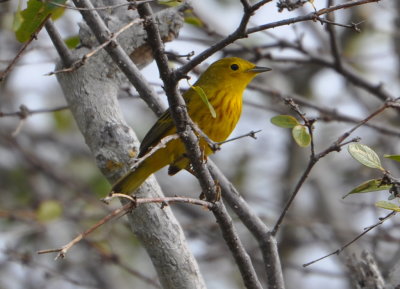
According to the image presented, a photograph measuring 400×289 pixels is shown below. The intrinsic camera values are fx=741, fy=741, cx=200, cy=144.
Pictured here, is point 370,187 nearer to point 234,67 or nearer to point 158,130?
point 158,130

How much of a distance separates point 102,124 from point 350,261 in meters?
1.39

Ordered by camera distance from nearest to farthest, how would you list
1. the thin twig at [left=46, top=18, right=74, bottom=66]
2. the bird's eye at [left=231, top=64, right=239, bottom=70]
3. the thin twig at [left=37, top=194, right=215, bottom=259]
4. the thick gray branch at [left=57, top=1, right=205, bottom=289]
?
the thin twig at [left=37, top=194, right=215, bottom=259]
the thick gray branch at [left=57, top=1, right=205, bottom=289]
the thin twig at [left=46, top=18, right=74, bottom=66]
the bird's eye at [left=231, top=64, right=239, bottom=70]

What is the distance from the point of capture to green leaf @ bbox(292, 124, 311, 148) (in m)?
2.92

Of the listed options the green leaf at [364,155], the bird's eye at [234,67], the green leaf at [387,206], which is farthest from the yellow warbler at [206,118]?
the green leaf at [387,206]

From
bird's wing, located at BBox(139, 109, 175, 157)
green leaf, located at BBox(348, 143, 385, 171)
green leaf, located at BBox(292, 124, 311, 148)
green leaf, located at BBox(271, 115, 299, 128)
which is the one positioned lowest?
green leaf, located at BBox(348, 143, 385, 171)

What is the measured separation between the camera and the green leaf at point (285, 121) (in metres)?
2.98

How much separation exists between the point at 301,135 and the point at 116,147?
96cm

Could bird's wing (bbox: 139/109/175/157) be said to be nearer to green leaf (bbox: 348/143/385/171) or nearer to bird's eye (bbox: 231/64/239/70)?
bird's eye (bbox: 231/64/239/70)

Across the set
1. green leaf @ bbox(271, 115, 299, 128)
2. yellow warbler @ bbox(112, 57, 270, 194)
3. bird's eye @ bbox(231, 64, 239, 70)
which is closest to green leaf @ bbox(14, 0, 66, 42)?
yellow warbler @ bbox(112, 57, 270, 194)

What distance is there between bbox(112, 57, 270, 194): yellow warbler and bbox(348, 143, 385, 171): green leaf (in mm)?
759

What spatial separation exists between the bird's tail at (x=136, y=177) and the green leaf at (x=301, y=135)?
88 cm

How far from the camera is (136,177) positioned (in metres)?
3.68

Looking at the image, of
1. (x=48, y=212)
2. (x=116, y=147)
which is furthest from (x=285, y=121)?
(x=48, y=212)

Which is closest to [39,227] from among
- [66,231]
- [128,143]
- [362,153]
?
[66,231]
